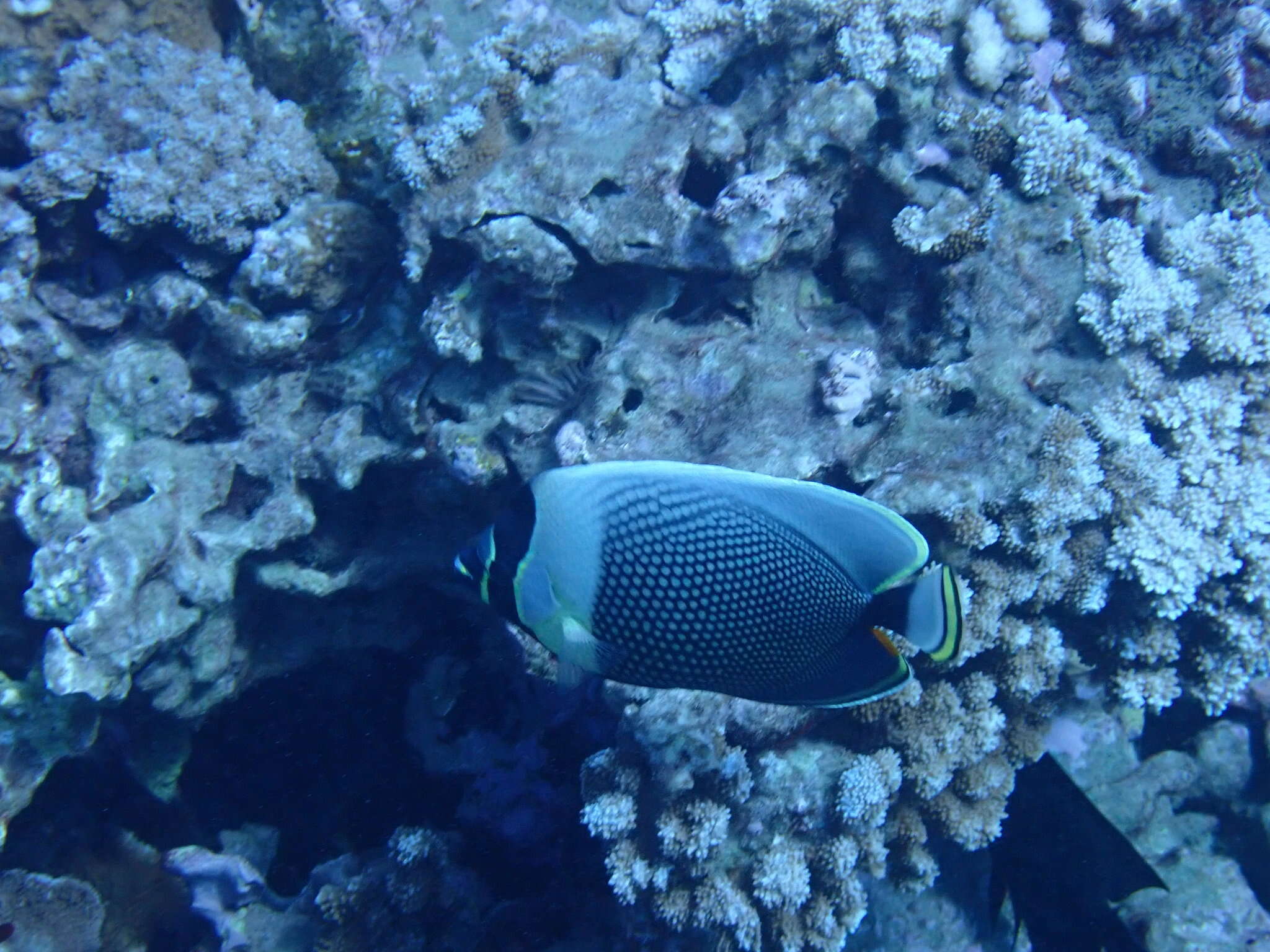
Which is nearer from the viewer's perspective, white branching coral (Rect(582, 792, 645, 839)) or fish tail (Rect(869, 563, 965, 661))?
fish tail (Rect(869, 563, 965, 661))

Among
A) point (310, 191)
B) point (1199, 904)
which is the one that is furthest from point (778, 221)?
point (1199, 904)

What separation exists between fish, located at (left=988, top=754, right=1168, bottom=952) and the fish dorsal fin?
2.95 metres

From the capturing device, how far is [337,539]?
163 inches

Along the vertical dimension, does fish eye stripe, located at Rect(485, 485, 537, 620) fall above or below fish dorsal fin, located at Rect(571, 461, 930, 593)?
below

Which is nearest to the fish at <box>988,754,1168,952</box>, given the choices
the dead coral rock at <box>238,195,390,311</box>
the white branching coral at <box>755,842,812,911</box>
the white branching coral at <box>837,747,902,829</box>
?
the white branching coral at <box>837,747,902,829</box>

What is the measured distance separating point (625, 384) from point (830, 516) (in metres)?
1.77

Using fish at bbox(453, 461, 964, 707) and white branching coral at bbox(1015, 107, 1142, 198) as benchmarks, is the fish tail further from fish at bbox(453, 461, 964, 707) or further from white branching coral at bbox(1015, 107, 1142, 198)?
white branching coral at bbox(1015, 107, 1142, 198)

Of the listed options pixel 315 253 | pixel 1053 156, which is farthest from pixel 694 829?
pixel 1053 156

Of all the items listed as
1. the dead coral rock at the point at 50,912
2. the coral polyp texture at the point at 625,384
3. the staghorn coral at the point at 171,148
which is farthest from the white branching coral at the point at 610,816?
the dead coral rock at the point at 50,912

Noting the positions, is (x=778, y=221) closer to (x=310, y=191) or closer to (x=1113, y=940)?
(x=310, y=191)

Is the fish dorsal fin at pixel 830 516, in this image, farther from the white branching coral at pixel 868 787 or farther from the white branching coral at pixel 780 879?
the white branching coral at pixel 780 879

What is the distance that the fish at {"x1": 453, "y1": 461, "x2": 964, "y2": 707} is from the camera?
1568 millimetres

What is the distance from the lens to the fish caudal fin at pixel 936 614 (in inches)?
58.4

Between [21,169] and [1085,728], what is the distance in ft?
22.0
